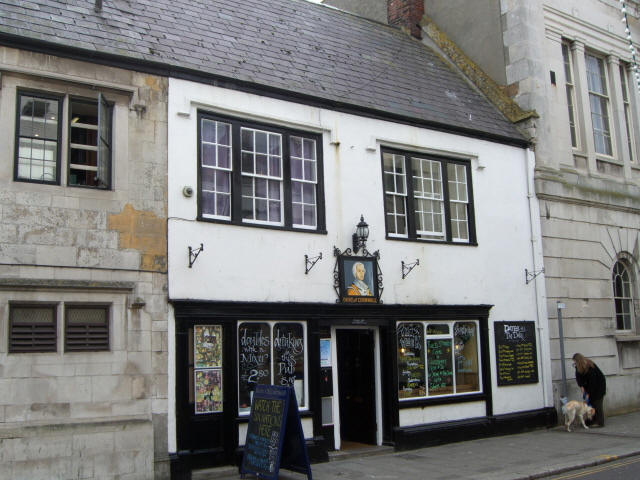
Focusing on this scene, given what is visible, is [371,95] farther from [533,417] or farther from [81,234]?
[533,417]

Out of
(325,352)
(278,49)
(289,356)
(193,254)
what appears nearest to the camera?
(193,254)

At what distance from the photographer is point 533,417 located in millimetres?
15133

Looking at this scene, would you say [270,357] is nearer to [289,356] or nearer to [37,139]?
[289,356]

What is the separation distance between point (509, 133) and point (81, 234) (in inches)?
413

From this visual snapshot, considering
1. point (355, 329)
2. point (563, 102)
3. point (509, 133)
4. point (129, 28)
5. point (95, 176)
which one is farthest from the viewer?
point (563, 102)

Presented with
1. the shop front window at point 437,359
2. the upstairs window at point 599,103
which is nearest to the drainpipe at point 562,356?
the shop front window at point 437,359

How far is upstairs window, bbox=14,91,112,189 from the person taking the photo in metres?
9.93

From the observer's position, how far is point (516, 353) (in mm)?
15156

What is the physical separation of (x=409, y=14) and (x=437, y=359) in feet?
36.3

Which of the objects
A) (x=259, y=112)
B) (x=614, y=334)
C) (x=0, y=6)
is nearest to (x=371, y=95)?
(x=259, y=112)

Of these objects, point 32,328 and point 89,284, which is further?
point 89,284

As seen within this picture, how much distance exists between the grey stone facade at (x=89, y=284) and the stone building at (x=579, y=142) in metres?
9.71

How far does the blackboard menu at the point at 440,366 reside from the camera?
45.5 ft

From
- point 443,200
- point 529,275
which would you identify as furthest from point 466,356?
point 443,200
